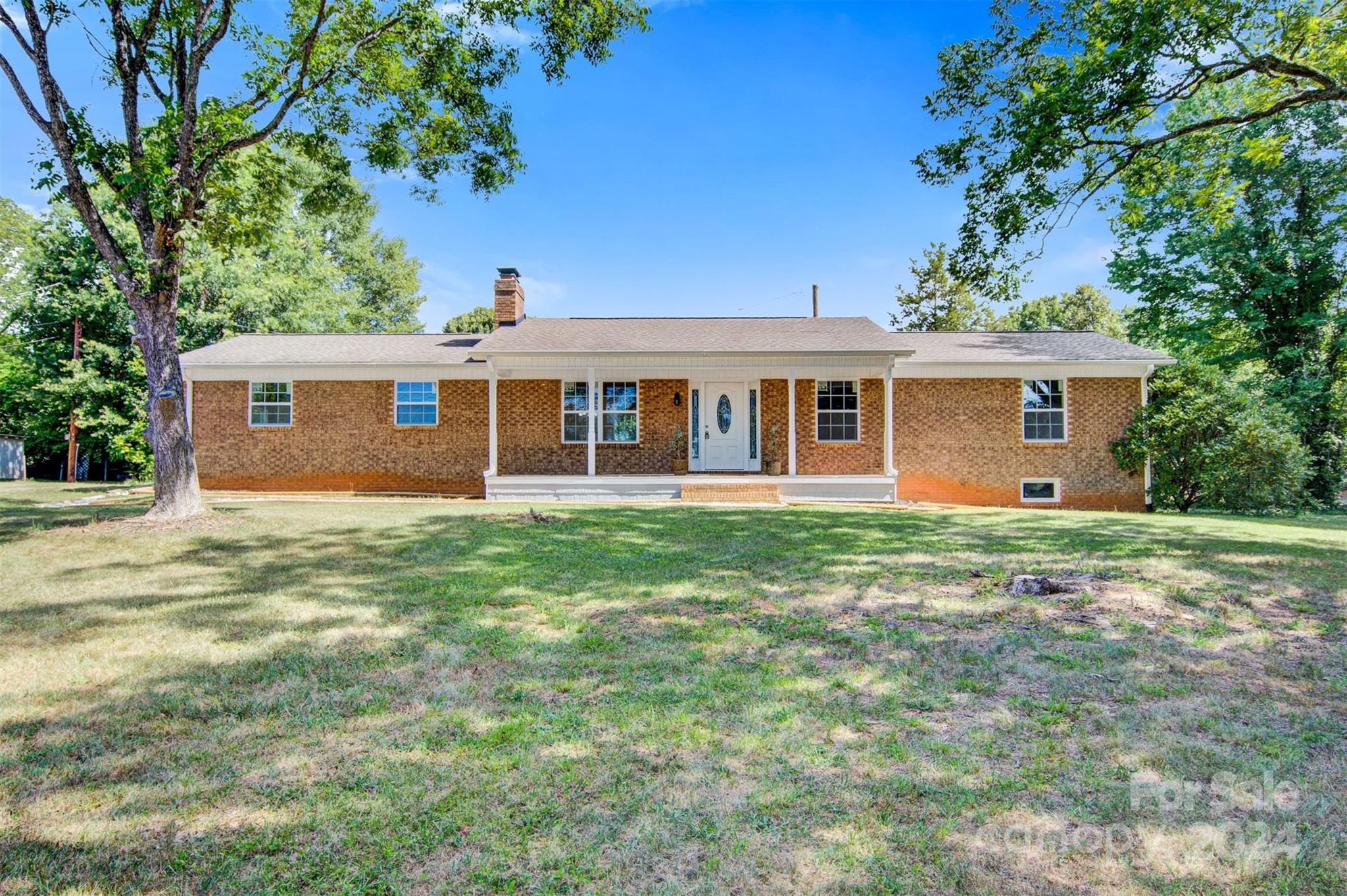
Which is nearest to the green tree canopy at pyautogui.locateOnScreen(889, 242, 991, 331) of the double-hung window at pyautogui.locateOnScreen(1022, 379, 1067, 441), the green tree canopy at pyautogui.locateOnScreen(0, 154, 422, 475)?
the double-hung window at pyautogui.locateOnScreen(1022, 379, 1067, 441)

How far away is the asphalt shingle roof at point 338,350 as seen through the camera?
15516 millimetres

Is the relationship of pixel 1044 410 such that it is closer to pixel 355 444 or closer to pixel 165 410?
pixel 355 444

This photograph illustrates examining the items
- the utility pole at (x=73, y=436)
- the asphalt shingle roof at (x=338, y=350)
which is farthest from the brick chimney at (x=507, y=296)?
the utility pole at (x=73, y=436)

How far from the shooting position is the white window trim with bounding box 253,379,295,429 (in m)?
15.8

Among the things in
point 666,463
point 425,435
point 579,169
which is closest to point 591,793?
point 666,463

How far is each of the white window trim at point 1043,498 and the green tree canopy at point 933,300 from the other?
51.8ft

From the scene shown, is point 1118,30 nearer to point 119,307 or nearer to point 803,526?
point 803,526

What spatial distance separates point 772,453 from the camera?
15.4 metres

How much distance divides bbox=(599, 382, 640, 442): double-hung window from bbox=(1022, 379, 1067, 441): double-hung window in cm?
918

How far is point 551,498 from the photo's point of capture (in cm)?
1419

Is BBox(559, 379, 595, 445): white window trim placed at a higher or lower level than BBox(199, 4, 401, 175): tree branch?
lower

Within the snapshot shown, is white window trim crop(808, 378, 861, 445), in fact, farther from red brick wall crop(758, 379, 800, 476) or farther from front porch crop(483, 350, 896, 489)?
red brick wall crop(758, 379, 800, 476)

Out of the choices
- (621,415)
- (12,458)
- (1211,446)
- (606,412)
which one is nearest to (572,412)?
(606,412)

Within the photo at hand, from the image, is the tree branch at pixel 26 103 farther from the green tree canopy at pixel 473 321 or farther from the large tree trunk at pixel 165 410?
the green tree canopy at pixel 473 321
